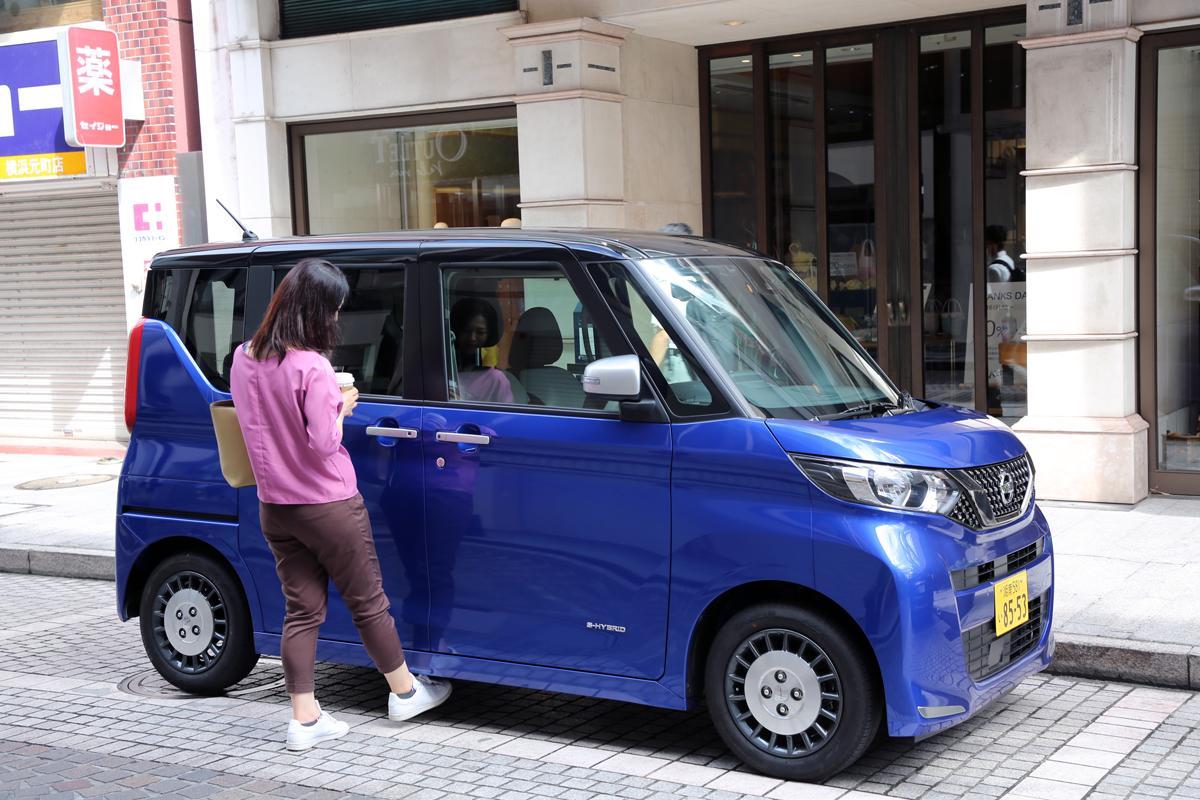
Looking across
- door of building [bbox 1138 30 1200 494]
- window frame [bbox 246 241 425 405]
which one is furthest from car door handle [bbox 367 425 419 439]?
door of building [bbox 1138 30 1200 494]

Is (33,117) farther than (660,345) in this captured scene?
Yes

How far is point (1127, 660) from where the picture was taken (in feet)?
20.6

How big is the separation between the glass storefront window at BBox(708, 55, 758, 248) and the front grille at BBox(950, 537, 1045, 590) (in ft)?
23.9

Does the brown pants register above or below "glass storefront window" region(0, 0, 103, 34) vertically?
below

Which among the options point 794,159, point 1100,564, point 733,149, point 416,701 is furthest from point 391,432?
point 733,149

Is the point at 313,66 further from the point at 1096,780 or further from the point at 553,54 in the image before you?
the point at 1096,780

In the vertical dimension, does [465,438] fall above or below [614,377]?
below

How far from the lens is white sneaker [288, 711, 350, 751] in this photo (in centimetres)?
557

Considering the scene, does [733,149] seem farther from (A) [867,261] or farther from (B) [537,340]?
(B) [537,340]

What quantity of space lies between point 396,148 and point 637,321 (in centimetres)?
878

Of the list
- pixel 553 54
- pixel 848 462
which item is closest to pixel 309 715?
pixel 848 462

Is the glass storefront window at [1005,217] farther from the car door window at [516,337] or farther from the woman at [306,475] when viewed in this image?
the woman at [306,475]

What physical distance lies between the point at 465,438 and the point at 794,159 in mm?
7430

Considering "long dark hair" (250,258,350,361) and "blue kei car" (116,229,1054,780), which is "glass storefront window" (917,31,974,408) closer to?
"blue kei car" (116,229,1054,780)
